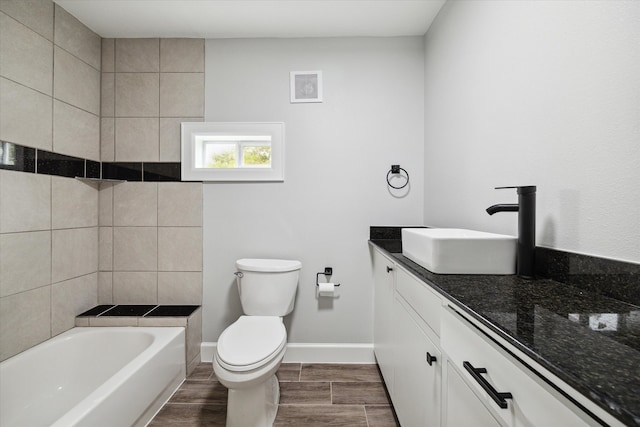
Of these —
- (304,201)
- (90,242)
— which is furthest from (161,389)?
(304,201)

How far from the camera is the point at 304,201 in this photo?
2164 mm

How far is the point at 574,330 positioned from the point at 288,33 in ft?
7.60

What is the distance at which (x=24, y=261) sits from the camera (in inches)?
63.5

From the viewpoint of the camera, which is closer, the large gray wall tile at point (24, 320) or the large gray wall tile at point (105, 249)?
the large gray wall tile at point (24, 320)

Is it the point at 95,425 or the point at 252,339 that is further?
the point at 252,339

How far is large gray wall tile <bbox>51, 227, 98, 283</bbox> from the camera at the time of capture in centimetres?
181

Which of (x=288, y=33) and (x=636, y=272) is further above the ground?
(x=288, y=33)

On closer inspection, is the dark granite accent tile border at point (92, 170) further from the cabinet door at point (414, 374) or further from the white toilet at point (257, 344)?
the cabinet door at point (414, 374)

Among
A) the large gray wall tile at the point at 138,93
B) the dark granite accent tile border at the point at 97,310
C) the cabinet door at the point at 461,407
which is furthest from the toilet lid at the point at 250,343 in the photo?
the large gray wall tile at the point at 138,93

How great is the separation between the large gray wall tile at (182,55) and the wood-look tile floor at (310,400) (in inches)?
89.2

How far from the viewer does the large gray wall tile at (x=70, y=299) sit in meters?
1.80

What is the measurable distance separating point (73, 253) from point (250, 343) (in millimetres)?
1458

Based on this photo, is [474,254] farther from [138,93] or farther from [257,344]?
[138,93]

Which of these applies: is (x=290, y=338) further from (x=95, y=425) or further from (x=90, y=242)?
(x=90, y=242)
